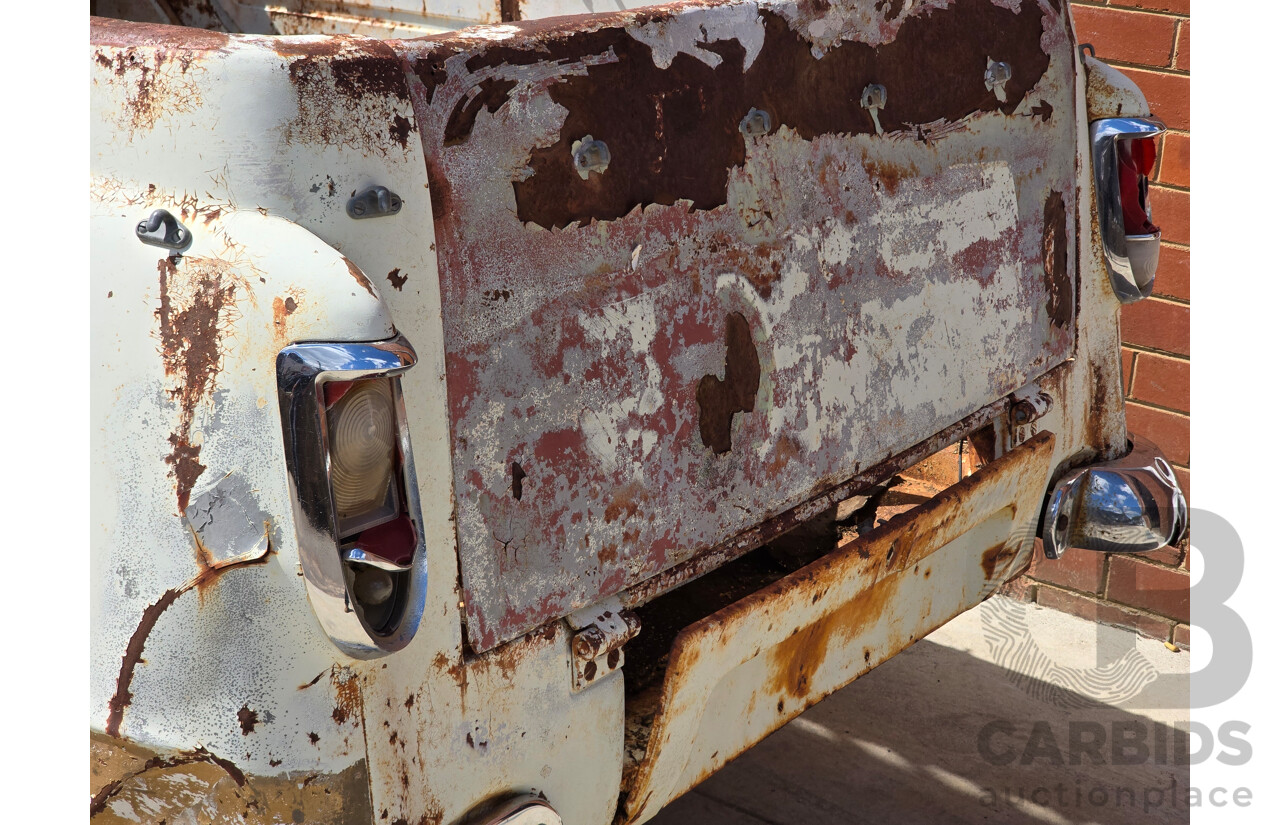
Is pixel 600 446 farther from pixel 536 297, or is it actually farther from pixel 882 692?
pixel 882 692

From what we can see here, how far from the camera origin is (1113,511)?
8.16ft

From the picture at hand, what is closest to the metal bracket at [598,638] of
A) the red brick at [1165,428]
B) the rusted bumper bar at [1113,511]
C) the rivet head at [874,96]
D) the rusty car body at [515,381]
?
the rusty car body at [515,381]

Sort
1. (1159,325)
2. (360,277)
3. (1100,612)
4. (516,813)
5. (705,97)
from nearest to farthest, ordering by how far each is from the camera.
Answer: (360,277), (516,813), (705,97), (1159,325), (1100,612)

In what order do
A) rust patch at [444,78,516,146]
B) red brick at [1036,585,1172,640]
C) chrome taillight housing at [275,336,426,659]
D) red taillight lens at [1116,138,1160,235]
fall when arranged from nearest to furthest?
chrome taillight housing at [275,336,426,659]
rust patch at [444,78,516,146]
red taillight lens at [1116,138,1160,235]
red brick at [1036,585,1172,640]

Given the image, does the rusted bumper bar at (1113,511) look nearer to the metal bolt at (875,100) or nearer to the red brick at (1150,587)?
the metal bolt at (875,100)

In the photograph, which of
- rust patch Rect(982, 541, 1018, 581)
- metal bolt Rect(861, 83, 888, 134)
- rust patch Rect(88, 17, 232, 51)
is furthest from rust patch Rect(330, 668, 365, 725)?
rust patch Rect(982, 541, 1018, 581)

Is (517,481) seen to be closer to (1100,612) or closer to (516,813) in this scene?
(516,813)

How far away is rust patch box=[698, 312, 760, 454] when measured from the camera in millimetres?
1749

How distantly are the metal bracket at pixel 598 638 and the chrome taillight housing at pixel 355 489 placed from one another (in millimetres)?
286

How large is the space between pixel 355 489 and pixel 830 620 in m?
0.92

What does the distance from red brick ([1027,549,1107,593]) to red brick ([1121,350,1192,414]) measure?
0.50 meters

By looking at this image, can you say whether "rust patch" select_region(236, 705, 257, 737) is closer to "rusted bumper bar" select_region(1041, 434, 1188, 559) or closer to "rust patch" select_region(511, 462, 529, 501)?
"rust patch" select_region(511, 462, 529, 501)

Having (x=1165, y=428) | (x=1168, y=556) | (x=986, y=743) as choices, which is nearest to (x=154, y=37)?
(x=986, y=743)

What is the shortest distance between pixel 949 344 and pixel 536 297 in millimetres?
941
